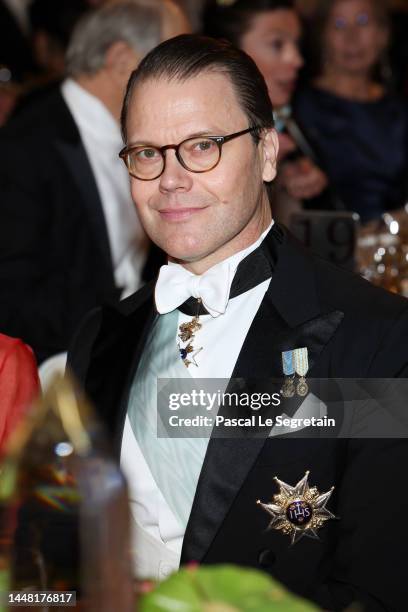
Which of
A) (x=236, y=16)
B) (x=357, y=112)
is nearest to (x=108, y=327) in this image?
(x=236, y=16)

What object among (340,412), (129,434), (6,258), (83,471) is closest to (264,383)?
(340,412)

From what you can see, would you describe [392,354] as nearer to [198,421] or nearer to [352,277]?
[352,277]

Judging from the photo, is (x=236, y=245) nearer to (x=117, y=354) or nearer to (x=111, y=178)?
(x=117, y=354)

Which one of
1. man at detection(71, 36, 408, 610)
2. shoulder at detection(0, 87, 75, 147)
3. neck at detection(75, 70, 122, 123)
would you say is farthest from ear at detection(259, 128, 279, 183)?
neck at detection(75, 70, 122, 123)

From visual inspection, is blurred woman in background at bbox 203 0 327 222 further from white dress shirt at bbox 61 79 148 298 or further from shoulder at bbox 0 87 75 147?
shoulder at bbox 0 87 75 147

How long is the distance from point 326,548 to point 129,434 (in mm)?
381

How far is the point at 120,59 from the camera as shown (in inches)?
131

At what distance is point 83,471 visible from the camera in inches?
35.4

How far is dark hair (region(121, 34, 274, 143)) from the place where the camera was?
1674 mm

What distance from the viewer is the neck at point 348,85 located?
Result: 14.3ft

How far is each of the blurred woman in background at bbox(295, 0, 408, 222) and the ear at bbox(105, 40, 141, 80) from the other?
1083mm

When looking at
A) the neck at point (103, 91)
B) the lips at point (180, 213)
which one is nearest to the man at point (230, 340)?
the lips at point (180, 213)

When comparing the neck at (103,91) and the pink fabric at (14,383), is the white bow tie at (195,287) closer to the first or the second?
the pink fabric at (14,383)

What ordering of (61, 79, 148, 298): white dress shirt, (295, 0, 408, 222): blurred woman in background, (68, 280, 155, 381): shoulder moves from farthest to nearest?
(295, 0, 408, 222): blurred woman in background < (61, 79, 148, 298): white dress shirt < (68, 280, 155, 381): shoulder
